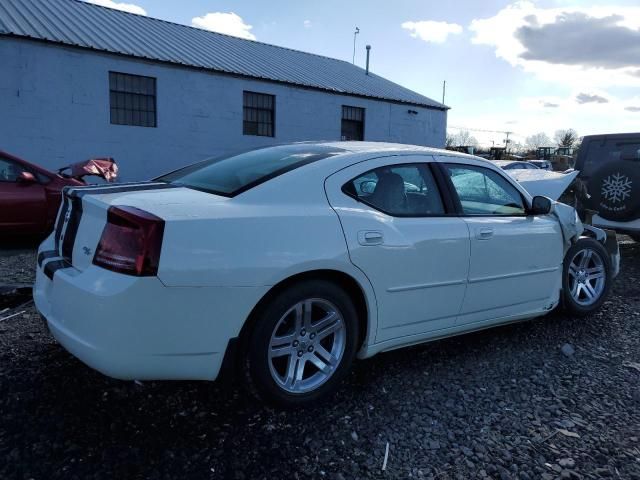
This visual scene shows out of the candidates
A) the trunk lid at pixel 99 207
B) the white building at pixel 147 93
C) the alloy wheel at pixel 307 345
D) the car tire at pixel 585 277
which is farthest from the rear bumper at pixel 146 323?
the white building at pixel 147 93

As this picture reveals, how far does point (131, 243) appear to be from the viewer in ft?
7.67

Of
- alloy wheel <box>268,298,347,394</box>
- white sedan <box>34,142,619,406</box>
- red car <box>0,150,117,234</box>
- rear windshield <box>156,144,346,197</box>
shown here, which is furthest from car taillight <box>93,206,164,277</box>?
red car <box>0,150,117,234</box>

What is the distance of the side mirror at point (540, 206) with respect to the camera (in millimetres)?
3852

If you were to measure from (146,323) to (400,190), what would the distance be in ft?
5.75

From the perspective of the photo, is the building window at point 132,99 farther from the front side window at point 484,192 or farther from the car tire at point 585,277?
the car tire at point 585,277

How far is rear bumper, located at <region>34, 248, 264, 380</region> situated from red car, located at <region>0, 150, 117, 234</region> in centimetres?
511

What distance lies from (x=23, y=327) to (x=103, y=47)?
12.3 meters

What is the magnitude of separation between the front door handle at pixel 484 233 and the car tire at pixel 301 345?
1.11 metres

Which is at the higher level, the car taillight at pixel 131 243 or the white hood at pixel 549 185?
the white hood at pixel 549 185

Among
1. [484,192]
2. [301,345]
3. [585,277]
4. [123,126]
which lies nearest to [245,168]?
[301,345]

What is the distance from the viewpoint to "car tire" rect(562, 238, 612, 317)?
172 inches

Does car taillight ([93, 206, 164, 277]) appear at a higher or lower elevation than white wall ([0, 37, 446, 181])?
lower

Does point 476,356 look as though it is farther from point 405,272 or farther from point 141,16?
point 141,16

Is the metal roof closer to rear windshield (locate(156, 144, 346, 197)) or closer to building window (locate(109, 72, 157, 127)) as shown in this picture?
building window (locate(109, 72, 157, 127))
